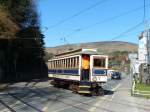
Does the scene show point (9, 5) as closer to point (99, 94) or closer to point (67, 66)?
point (67, 66)

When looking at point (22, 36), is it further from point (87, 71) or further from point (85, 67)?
point (87, 71)

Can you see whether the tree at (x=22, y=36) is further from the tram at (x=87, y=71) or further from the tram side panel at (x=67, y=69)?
the tram at (x=87, y=71)

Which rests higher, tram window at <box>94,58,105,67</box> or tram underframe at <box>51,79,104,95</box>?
tram window at <box>94,58,105,67</box>

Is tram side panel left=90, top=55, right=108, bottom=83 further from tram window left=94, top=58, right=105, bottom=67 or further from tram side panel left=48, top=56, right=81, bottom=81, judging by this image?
tram side panel left=48, top=56, right=81, bottom=81

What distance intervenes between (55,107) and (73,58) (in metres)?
13.6

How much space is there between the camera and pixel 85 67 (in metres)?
37.1

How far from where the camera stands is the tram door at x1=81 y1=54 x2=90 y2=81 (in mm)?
36750

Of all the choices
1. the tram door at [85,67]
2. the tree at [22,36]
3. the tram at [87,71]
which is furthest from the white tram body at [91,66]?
the tree at [22,36]

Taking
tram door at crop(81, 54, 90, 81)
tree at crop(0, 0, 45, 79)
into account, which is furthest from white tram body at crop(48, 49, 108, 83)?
tree at crop(0, 0, 45, 79)

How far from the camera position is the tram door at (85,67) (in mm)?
36750

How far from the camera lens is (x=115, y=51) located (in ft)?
484

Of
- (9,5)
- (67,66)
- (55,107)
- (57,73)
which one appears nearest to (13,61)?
(9,5)

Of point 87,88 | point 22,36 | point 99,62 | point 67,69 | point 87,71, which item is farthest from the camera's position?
point 22,36

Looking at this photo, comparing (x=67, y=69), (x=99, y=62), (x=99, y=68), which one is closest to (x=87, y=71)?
(x=99, y=68)
